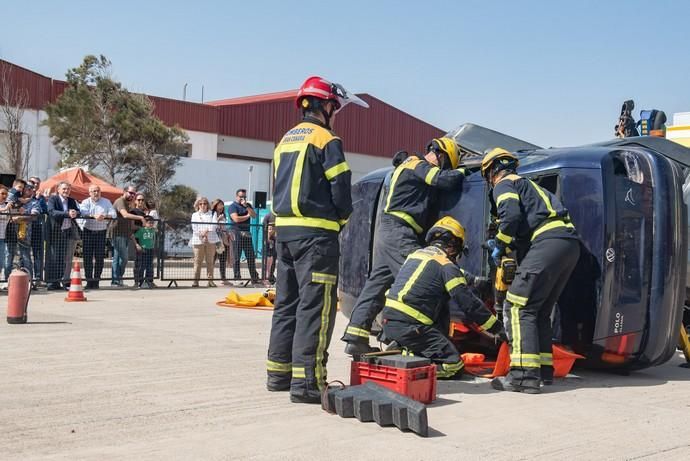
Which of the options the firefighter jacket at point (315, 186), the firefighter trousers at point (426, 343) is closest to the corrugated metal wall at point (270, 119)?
the firefighter trousers at point (426, 343)

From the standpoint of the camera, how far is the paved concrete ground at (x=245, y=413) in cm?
483

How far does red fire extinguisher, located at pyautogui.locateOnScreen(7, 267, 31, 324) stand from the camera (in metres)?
9.94

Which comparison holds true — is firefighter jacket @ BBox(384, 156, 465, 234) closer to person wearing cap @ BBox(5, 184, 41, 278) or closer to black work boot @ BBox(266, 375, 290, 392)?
black work boot @ BBox(266, 375, 290, 392)

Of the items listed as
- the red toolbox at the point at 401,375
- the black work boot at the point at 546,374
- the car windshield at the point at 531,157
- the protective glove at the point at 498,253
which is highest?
the car windshield at the point at 531,157

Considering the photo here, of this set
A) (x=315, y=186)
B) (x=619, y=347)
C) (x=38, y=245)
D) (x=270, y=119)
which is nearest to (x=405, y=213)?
(x=315, y=186)

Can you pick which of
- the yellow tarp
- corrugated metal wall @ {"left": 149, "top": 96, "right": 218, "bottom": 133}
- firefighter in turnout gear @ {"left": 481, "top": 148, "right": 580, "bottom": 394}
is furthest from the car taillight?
corrugated metal wall @ {"left": 149, "top": 96, "right": 218, "bottom": 133}

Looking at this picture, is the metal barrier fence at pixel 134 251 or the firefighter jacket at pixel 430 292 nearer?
the firefighter jacket at pixel 430 292

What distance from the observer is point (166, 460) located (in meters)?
4.50

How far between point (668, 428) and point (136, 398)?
138 inches

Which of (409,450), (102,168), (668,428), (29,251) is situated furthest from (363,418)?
(102,168)

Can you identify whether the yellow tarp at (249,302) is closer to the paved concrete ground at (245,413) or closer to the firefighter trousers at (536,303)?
the paved concrete ground at (245,413)

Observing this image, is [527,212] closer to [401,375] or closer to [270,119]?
[401,375]

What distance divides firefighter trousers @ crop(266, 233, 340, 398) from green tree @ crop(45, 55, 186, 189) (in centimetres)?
2451

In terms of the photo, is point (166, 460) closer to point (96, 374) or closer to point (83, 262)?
point (96, 374)
